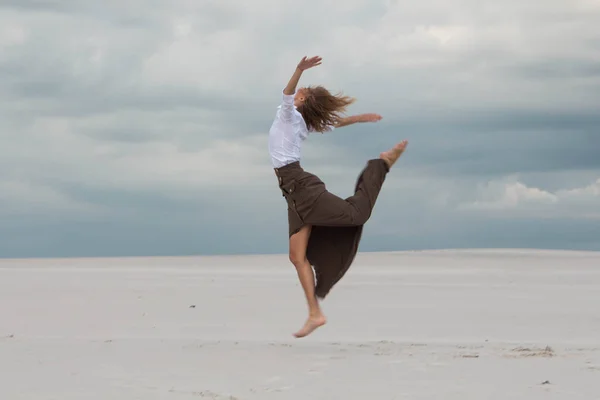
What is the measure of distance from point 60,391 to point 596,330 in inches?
203

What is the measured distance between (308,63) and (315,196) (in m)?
0.99

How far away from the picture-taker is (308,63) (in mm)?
6605

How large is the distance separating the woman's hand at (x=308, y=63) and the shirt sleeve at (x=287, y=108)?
219 millimetres

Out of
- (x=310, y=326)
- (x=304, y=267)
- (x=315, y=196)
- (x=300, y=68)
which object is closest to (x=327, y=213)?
(x=315, y=196)

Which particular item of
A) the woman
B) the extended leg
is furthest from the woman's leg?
the extended leg

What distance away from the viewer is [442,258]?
2072cm

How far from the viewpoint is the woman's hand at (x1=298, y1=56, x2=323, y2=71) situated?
21.6 feet

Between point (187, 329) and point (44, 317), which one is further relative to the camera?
point (44, 317)

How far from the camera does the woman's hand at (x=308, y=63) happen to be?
6.58 meters

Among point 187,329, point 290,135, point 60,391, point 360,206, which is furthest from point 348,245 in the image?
point 60,391

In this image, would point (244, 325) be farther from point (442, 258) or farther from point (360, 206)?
point (442, 258)

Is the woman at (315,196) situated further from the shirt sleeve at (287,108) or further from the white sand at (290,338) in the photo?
the white sand at (290,338)

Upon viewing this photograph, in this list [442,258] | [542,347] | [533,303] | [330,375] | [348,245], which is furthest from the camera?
[442,258]

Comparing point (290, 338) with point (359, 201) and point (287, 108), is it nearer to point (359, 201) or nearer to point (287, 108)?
point (359, 201)
